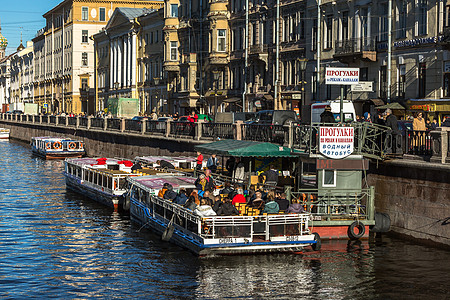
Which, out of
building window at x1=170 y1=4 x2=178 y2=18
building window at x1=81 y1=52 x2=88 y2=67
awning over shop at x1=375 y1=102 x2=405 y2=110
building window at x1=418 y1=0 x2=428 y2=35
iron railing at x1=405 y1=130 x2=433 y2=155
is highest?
building window at x1=170 y1=4 x2=178 y2=18

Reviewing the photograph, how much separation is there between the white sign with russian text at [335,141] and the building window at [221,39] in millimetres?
46388

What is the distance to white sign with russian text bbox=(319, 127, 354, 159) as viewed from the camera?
28.7m

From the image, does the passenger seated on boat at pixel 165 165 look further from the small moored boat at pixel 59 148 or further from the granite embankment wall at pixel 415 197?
the small moored boat at pixel 59 148

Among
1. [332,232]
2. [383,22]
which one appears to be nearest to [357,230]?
[332,232]

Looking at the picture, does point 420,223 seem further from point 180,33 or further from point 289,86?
point 180,33

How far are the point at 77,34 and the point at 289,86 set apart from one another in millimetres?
83065

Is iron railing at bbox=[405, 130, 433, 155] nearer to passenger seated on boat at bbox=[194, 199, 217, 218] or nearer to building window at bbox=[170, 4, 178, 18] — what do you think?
passenger seated on boat at bbox=[194, 199, 217, 218]

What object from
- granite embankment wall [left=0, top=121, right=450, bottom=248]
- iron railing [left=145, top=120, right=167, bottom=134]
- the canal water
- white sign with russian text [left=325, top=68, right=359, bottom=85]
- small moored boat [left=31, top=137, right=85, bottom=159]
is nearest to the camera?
the canal water

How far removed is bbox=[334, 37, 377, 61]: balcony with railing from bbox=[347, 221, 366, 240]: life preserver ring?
24.0 meters

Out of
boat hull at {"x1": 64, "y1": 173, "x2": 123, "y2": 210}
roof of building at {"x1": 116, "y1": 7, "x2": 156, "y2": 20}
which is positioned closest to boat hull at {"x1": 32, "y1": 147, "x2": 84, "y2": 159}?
boat hull at {"x1": 64, "y1": 173, "x2": 123, "y2": 210}

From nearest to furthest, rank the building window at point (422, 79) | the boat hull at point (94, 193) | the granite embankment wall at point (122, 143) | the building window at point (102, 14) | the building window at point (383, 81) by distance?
the boat hull at point (94, 193)
the building window at point (422, 79)
the building window at point (383, 81)
the granite embankment wall at point (122, 143)
the building window at point (102, 14)

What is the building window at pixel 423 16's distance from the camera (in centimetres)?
4594

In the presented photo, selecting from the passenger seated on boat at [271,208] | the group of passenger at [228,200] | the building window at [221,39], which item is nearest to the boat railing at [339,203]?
the group of passenger at [228,200]

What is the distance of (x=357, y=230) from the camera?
1131 inches
